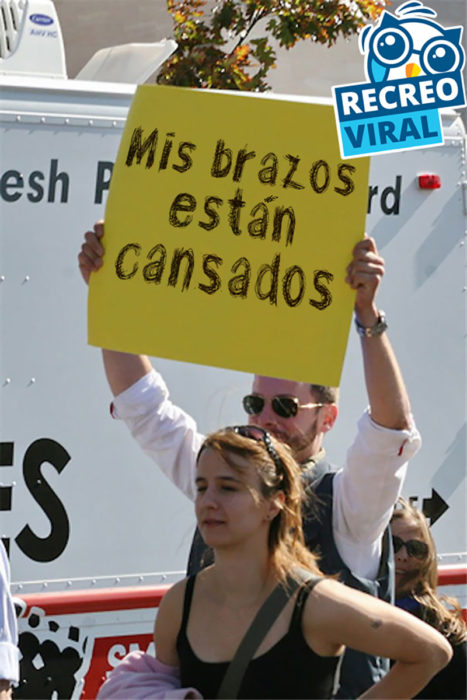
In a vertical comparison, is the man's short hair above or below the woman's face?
above

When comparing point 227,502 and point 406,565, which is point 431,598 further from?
point 227,502

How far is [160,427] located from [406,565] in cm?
89

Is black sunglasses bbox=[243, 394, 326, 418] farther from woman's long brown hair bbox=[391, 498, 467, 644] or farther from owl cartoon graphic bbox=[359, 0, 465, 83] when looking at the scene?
owl cartoon graphic bbox=[359, 0, 465, 83]

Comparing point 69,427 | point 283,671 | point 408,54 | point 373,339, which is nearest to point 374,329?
point 373,339

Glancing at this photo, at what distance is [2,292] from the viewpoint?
426 cm

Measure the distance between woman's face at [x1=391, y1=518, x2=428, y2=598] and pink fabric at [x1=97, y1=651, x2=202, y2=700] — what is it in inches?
47.5

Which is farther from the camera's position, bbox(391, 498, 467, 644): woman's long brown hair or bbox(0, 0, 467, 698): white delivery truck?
bbox(0, 0, 467, 698): white delivery truck

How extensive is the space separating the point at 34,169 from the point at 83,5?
722 centimetres

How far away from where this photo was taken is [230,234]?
2883 millimetres

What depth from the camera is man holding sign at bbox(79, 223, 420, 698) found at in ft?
9.10

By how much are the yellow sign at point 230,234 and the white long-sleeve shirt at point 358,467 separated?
0.76ft

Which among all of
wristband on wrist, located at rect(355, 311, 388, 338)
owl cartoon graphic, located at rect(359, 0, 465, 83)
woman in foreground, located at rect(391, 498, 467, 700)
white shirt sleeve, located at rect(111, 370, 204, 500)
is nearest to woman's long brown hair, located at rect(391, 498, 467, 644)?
woman in foreground, located at rect(391, 498, 467, 700)

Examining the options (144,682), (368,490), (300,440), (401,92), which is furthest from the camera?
(401,92)

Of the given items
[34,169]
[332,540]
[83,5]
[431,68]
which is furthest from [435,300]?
[83,5]
